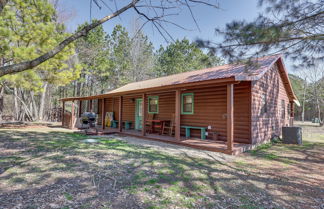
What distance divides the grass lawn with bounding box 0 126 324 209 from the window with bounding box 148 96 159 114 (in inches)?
190

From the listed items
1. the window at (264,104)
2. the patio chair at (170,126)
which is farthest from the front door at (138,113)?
the window at (264,104)

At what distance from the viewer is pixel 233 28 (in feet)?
15.1

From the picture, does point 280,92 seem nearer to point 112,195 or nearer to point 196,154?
point 196,154

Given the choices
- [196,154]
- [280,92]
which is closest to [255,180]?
[196,154]

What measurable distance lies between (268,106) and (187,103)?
11.7 feet

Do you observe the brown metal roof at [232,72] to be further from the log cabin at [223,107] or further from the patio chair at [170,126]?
the patio chair at [170,126]

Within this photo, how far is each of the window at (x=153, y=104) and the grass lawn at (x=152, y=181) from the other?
482cm

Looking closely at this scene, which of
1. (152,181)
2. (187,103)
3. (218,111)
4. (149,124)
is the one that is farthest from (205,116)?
(152,181)

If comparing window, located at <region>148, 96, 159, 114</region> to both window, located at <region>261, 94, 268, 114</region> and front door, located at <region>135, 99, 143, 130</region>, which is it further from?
window, located at <region>261, 94, 268, 114</region>

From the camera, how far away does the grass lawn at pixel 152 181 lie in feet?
8.16

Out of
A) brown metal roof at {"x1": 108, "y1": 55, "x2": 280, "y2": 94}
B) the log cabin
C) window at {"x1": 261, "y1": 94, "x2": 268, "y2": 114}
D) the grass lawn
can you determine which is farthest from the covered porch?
window at {"x1": 261, "y1": 94, "x2": 268, "y2": 114}

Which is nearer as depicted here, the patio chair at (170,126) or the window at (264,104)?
the window at (264,104)

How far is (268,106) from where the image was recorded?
25.7 ft

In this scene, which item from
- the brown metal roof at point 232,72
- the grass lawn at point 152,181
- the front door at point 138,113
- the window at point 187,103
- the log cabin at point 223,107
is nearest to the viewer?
the grass lawn at point 152,181
